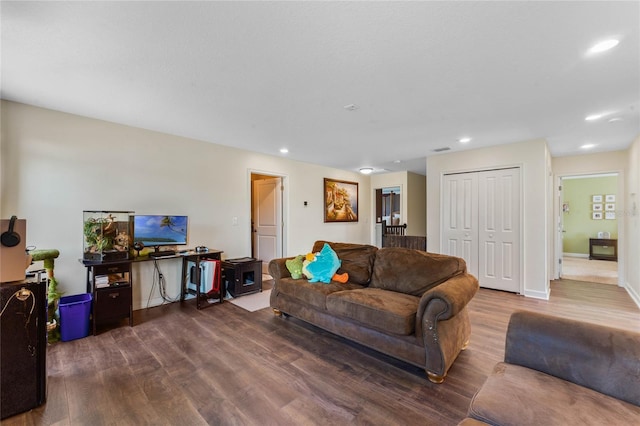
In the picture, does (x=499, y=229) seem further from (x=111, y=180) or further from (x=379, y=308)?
(x=111, y=180)

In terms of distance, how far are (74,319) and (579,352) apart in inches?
153

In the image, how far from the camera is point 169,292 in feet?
12.5

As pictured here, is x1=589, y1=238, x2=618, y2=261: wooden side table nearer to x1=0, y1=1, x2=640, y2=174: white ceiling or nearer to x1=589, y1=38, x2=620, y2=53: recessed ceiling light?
x1=0, y1=1, x2=640, y2=174: white ceiling

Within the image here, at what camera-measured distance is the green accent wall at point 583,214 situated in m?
7.26

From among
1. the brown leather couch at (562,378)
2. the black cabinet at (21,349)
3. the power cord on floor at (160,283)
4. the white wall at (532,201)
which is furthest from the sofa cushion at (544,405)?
the power cord on floor at (160,283)

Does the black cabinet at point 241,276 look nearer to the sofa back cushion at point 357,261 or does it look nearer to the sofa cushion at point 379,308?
the sofa back cushion at point 357,261

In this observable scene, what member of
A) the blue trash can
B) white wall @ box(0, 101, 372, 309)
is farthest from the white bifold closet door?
the blue trash can

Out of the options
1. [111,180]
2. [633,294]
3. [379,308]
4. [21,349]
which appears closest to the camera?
[21,349]

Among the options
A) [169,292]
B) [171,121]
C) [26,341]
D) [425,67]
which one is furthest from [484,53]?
[169,292]

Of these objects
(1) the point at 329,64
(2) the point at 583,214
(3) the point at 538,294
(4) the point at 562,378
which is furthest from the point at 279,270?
(2) the point at 583,214

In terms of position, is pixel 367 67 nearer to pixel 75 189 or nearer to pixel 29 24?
pixel 29 24

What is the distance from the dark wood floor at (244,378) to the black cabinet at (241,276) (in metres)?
0.84

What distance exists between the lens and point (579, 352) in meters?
1.29

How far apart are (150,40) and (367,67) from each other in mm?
1496
